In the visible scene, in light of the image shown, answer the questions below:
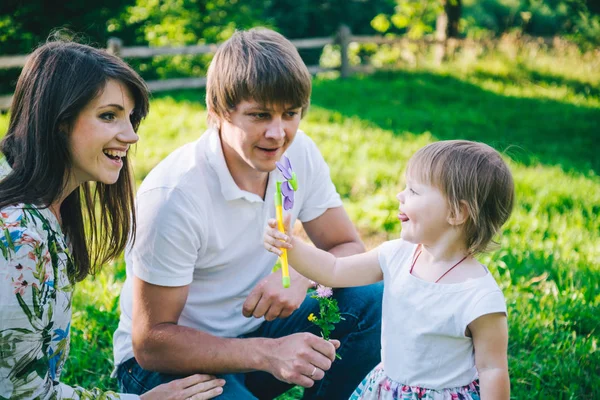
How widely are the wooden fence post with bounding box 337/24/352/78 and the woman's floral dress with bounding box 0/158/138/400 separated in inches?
405

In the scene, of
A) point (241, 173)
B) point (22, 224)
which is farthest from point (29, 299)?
point (241, 173)

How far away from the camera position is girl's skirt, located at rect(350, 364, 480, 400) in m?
1.92

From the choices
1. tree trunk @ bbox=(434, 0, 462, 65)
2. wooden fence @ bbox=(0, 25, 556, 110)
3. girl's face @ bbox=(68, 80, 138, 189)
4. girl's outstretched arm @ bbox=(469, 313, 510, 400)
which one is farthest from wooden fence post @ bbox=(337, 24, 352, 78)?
girl's outstretched arm @ bbox=(469, 313, 510, 400)

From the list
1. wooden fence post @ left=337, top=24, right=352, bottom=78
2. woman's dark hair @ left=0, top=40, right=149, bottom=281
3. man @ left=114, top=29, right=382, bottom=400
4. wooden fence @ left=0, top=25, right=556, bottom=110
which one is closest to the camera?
woman's dark hair @ left=0, top=40, right=149, bottom=281

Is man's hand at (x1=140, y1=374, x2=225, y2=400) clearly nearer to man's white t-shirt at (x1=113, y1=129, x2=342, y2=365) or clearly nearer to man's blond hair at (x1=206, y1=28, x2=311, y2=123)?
man's white t-shirt at (x1=113, y1=129, x2=342, y2=365)

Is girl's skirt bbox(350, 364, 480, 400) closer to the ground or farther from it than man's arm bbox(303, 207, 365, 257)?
closer to the ground

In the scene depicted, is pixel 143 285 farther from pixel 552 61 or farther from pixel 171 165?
pixel 552 61

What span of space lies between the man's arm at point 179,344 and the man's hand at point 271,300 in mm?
136

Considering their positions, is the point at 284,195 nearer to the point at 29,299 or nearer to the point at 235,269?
the point at 235,269

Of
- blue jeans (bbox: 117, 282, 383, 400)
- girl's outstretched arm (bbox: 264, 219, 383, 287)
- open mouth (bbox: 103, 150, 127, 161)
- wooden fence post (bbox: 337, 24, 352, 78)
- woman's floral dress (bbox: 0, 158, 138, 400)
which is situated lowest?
wooden fence post (bbox: 337, 24, 352, 78)

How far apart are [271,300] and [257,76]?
2.44ft

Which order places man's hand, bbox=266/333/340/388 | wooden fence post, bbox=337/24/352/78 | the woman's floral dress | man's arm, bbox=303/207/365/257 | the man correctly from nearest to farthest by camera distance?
the woman's floral dress < man's hand, bbox=266/333/340/388 < the man < man's arm, bbox=303/207/365/257 < wooden fence post, bbox=337/24/352/78

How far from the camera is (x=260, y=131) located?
2.16 meters

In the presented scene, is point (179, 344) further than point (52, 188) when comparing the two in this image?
Yes
